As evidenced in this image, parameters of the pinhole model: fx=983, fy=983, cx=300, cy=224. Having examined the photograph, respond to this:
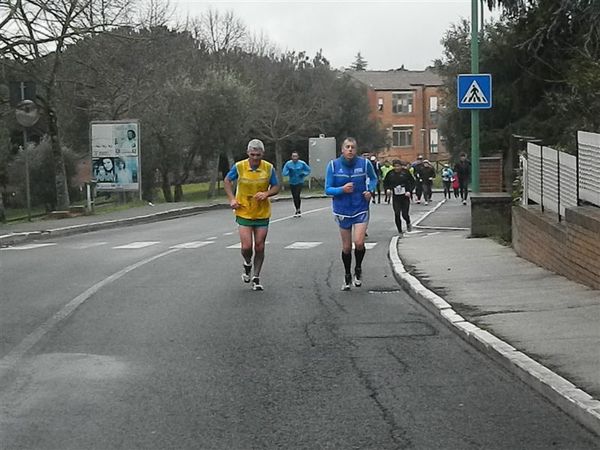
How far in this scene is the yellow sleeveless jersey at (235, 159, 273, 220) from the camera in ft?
41.0

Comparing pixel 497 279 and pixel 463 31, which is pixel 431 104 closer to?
pixel 463 31

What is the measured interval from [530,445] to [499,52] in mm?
21002

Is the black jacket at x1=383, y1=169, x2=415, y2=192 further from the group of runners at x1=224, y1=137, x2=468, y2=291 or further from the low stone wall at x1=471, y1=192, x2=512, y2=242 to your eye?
the group of runners at x1=224, y1=137, x2=468, y2=291

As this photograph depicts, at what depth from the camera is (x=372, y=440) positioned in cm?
588

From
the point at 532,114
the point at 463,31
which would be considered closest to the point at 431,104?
the point at 463,31

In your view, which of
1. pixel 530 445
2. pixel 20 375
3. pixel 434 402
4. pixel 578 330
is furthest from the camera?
pixel 578 330

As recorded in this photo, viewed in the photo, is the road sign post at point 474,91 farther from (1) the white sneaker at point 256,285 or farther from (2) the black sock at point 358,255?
(1) the white sneaker at point 256,285

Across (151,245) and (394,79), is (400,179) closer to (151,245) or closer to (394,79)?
(151,245)

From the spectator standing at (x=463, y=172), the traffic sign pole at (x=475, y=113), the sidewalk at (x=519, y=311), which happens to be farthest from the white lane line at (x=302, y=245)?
the spectator standing at (x=463, y=172)

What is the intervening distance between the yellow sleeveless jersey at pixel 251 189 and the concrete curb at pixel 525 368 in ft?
7.86

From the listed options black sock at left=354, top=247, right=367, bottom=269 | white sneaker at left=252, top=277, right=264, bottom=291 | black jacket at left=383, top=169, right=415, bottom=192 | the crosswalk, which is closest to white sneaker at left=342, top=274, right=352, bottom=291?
black sock at left=354, top=247, right=367, bottom=269

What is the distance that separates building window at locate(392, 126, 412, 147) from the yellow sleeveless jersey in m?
81.1

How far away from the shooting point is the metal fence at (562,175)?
455 inches

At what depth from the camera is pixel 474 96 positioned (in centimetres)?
1839
